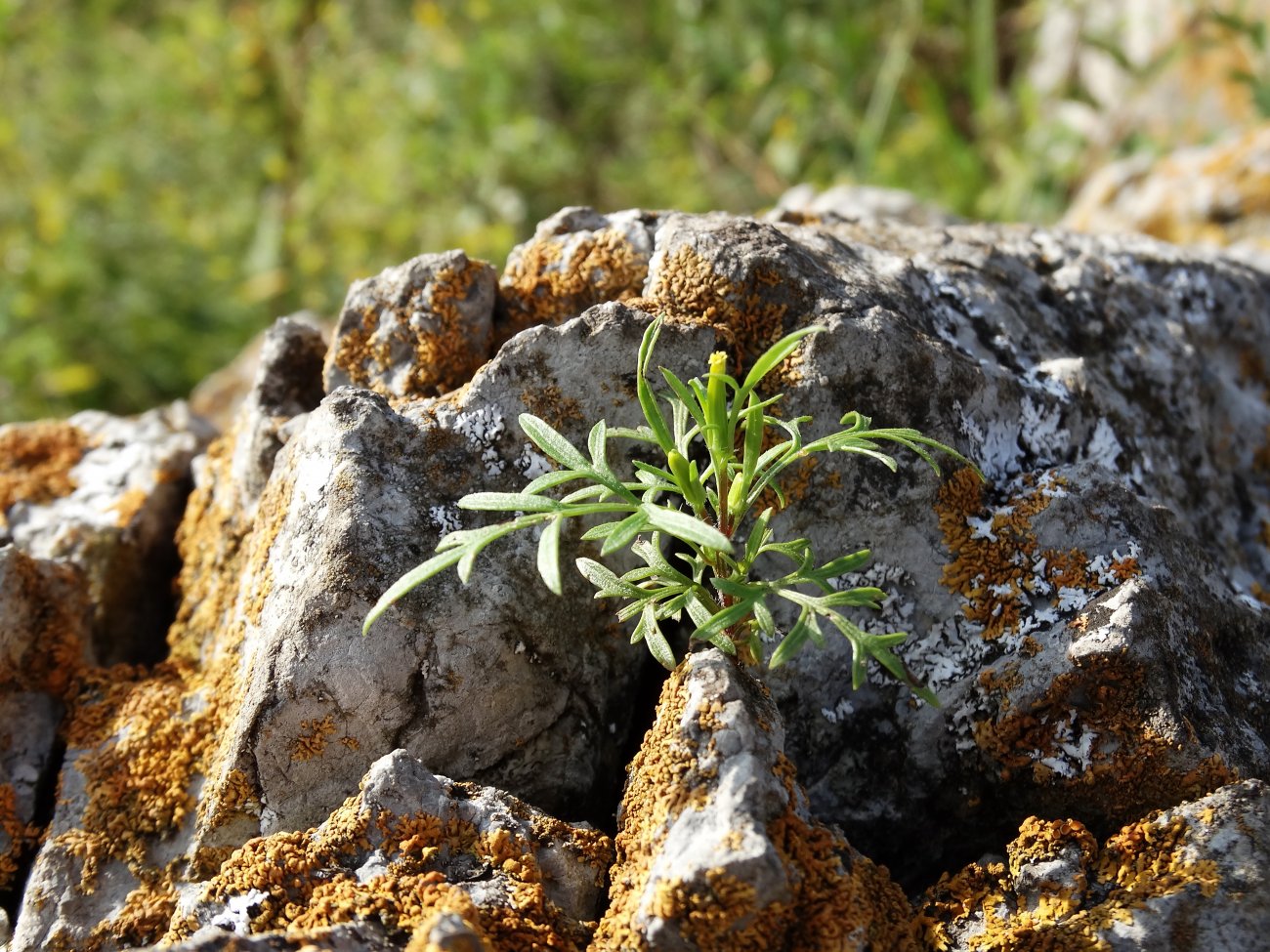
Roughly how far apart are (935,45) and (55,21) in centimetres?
653

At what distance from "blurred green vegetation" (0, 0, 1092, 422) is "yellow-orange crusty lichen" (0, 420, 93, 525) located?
3325mm

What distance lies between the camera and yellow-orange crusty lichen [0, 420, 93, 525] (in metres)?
3.22

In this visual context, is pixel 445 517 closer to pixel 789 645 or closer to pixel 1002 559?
pixel 789 645

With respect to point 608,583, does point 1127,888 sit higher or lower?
lower

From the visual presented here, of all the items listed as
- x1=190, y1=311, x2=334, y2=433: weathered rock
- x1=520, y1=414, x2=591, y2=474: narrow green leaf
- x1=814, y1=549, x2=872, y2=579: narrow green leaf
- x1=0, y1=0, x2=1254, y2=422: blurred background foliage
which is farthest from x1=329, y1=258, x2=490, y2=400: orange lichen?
x1=0, y1=0, x2=1254, y2=422: blurred background foliage

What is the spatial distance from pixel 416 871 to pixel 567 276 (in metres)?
1.45

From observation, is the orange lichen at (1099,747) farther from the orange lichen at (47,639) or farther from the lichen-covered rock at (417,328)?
the orange lichen at (47,639)

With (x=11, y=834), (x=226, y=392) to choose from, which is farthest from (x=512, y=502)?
(x=226, y=392)

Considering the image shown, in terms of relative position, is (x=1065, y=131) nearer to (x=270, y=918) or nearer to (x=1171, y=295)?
(x=1171, y=295)

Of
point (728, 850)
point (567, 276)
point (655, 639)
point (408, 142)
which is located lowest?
point (728, 850)

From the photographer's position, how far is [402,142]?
7527 mm

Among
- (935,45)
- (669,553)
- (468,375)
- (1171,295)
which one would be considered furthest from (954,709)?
(935,45)

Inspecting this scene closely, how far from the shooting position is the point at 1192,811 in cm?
205

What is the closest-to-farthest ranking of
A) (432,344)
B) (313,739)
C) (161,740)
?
(313,739) → (161,740) → (432,344)
